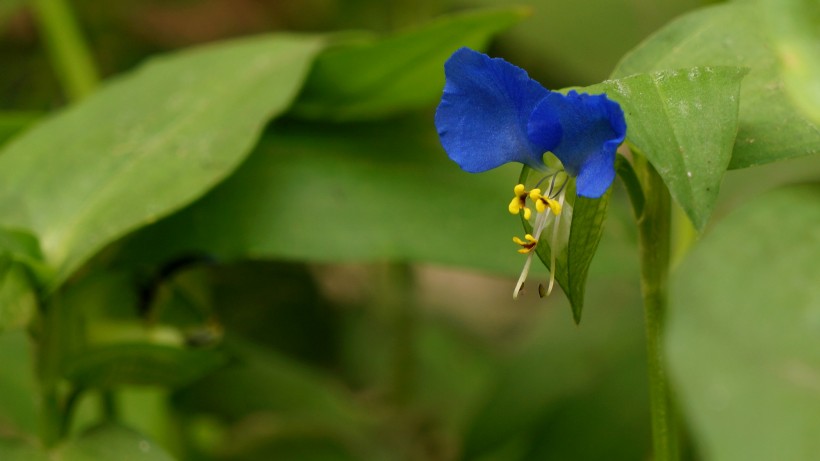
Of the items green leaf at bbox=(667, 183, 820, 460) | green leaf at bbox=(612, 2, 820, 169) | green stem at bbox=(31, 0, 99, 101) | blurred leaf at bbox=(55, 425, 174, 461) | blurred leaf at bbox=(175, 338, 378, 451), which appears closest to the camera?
green leaf at bbox=(667, 183, 820, 460)

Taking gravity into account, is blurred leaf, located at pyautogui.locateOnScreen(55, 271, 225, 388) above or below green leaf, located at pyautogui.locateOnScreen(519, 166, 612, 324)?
below

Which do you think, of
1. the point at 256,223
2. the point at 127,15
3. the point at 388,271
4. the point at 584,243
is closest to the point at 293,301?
the point at 388,271

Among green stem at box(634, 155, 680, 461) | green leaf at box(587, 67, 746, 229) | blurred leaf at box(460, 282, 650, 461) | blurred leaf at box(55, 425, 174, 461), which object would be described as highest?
green leaf at box(587, 67, 746, 229)

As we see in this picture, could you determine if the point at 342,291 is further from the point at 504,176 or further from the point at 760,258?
the point at 760,258

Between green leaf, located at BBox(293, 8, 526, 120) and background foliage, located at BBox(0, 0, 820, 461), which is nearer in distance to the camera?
background foliage, located at BBox(0, 0, 820, 461)

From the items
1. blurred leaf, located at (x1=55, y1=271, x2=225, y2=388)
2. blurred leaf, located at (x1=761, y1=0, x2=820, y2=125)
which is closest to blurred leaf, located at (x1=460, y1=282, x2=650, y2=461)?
blurred leaf, located at (x1=55, y1=271, x2=225, y2=388)

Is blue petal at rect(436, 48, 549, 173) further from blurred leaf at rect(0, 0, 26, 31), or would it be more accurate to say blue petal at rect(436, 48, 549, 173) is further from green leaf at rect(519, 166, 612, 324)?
blurred leaf at rect(0, 0, 26, 31)

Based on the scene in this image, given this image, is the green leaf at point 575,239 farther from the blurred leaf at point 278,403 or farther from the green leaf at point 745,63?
the blurred leaf at point 278,403

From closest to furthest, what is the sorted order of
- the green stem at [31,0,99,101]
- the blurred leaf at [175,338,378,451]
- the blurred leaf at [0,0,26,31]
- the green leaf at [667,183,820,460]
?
the green leaf at [667,183,820,460], the blurred leaf at [175,338,378,451], the green stem at [31,0,99,101], the blurred leaf at [0,0,26,31]
